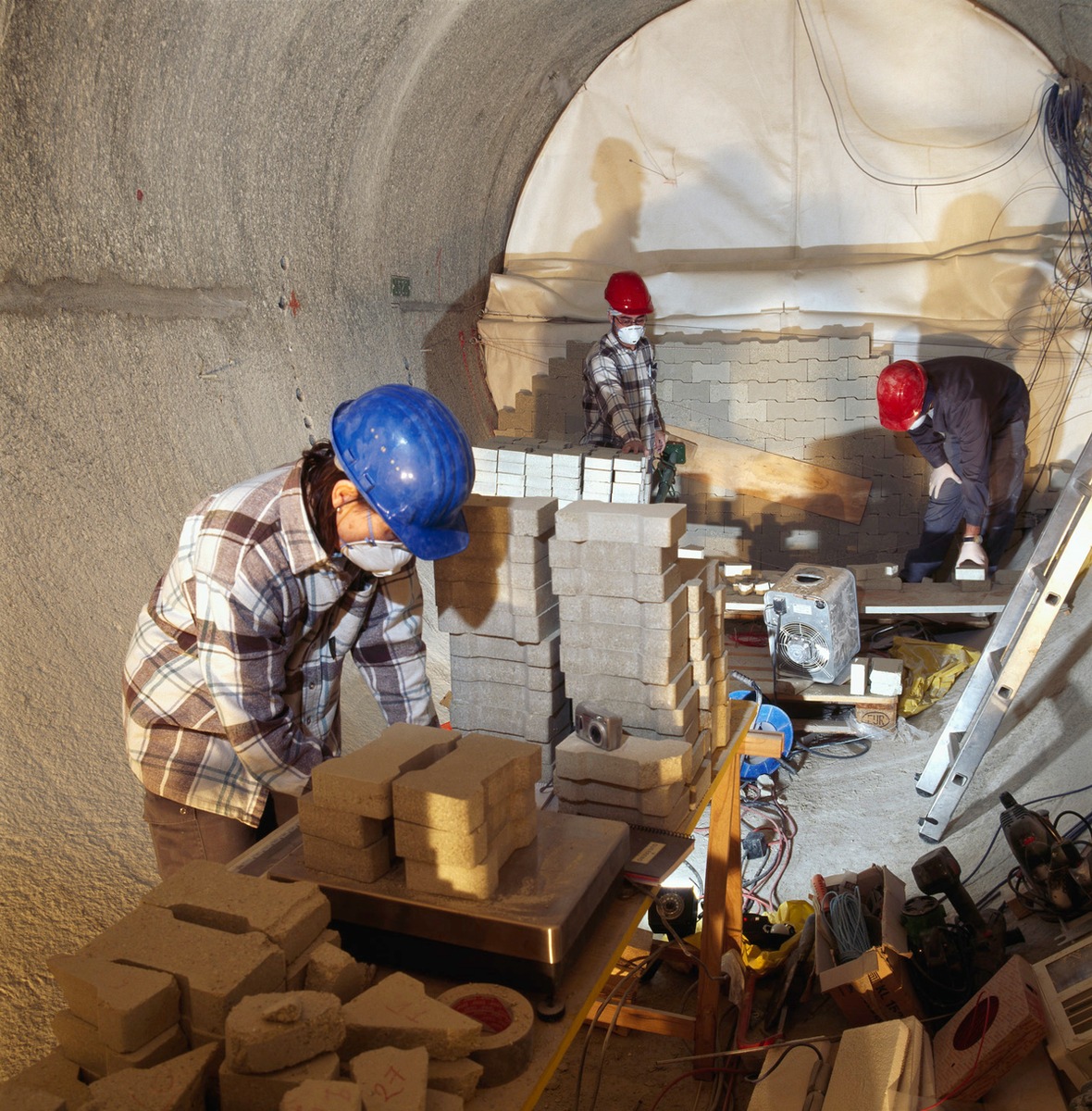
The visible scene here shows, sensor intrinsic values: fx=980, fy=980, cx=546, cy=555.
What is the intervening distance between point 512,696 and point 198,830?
1.08m

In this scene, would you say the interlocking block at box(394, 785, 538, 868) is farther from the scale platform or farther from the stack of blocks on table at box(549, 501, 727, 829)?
the stack of blocks on table at box(549, 501, 727, 829)

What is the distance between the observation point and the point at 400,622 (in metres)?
3.18

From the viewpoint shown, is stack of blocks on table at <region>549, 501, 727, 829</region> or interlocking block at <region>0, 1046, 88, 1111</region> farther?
stack of blocks on table at <region>549, 501, 727, 829</region>

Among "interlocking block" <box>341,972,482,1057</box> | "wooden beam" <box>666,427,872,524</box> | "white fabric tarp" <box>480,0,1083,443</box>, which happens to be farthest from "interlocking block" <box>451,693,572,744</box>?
"white fabric tarp" <box>480,0,1083,443</box>

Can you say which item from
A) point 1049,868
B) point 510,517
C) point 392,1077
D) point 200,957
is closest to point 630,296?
point 510,517

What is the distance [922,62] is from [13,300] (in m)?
7.16

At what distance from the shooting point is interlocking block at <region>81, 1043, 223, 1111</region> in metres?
1.59

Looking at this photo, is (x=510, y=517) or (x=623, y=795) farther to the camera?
(x=510, y=517)

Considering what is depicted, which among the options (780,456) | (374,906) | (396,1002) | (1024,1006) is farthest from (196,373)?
(780,456)

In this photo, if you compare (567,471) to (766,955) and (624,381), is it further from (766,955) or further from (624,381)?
(766,955)

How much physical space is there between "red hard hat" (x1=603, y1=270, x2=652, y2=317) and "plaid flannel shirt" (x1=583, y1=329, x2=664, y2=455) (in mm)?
267

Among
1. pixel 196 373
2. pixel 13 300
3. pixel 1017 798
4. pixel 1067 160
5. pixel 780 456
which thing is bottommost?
pixel 1017 798

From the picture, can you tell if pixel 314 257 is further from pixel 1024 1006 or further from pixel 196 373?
pixel 1024 1006

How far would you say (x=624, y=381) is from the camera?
7.32 m
